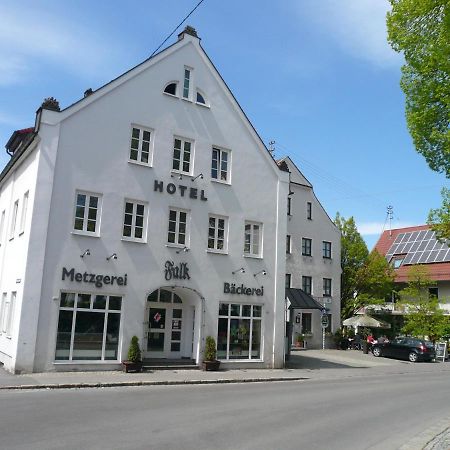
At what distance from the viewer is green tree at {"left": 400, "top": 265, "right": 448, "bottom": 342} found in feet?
123

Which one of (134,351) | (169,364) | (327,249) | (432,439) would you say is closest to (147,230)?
(134,351)

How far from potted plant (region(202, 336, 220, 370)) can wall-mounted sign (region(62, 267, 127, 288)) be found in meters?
4.13

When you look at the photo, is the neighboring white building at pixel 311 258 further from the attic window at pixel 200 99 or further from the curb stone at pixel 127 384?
the curb stone at pixel 127 384

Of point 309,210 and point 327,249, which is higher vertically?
point 309,210

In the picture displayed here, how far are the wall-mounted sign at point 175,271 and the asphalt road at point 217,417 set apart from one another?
17.1ft

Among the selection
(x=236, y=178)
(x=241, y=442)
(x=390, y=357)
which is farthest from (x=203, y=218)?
(x=390, y=357)

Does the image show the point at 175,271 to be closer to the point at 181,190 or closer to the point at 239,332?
the point at 181,190

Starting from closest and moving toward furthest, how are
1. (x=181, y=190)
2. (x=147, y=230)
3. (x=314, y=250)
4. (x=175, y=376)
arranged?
(x=175, y=376), (x=147, y=230), (x=181, y=190), (x=314, y=250)

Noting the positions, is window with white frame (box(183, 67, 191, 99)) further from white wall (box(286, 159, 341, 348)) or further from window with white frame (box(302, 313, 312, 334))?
window with white frame (box(302, 313, 312, 334))

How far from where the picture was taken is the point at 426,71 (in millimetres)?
12047

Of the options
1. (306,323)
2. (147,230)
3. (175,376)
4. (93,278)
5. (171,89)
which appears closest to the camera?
(175,376)

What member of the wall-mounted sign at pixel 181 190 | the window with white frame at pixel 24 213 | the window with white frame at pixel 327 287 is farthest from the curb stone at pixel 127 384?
the window with white frame at pixel 327 287

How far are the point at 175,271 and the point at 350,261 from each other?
25.3 meters

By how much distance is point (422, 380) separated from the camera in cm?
2041
